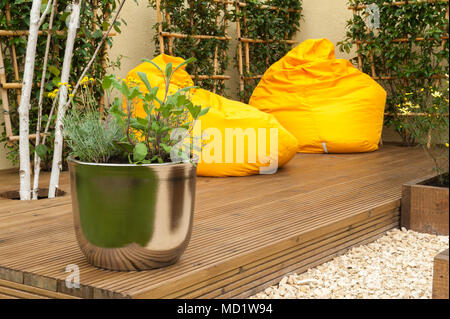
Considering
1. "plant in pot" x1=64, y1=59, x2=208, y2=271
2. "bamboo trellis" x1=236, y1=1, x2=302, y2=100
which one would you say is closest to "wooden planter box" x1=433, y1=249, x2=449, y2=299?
"plant in pot" x1=64, y1=59, x2=208, y2=271

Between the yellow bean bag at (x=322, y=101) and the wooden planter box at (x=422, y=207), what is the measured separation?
1668mm

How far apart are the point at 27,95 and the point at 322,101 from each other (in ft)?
8.11

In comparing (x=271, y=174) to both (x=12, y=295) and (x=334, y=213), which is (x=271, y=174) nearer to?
(x=334, y=213)

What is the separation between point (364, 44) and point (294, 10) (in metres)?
0.80

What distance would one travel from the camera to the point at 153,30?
15.7ft

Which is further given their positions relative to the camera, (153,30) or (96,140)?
(153,30)


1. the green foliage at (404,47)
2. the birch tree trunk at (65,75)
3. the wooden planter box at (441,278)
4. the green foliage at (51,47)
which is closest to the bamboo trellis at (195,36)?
the green foliage at (51,47)

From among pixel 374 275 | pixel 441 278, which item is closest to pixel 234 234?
pixel 374 275

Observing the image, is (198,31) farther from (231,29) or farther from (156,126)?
(156,126)

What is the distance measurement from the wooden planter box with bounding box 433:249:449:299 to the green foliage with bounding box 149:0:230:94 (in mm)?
3487

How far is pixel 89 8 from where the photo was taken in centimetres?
344

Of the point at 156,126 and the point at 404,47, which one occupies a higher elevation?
the point at 404,47

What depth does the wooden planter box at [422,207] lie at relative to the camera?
2578 millimetres

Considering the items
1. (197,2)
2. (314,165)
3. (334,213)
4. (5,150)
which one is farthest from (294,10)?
(334,213)
